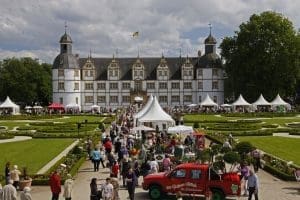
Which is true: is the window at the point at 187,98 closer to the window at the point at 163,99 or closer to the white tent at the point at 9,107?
the window at the point at 163,99

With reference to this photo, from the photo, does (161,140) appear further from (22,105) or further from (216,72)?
(22,105)

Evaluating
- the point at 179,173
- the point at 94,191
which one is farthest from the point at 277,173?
the point at 94,191

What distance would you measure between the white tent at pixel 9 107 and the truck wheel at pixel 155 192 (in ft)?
198

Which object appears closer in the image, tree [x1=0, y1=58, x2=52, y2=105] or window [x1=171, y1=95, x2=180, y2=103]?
window [x1=171, y1=95, x2=180, y2=103]

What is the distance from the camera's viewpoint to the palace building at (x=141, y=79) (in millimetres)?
95312

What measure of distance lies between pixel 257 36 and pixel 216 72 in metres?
15.7

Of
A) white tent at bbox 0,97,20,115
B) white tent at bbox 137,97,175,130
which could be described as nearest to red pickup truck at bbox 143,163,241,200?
white tent at bbox 137,97,175,130

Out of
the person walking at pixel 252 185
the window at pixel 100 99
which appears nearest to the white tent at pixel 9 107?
the window at pixel 100 99

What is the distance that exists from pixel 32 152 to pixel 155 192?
53.2 ft

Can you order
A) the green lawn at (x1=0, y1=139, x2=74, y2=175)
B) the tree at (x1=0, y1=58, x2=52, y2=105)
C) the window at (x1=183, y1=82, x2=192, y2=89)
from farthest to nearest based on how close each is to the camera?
the tree at (x1=0, y1=58, x2=52, y2=105) < the window at (x1=183, y1=82, x2=192, y2=89) < the green lawn at (x1=0, y1=139, x2=74, y2=175)

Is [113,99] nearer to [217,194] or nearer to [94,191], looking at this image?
[217,194]

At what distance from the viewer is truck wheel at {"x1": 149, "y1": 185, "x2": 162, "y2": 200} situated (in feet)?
65.3

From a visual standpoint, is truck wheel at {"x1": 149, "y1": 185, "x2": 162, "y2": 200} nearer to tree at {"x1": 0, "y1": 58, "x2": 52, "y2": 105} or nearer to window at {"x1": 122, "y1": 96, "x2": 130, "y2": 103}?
window at {"x1": 122, "y1": 96, "x2": 130, "y2": 103}

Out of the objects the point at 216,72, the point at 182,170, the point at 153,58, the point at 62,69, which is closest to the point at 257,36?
the point at 216,72
